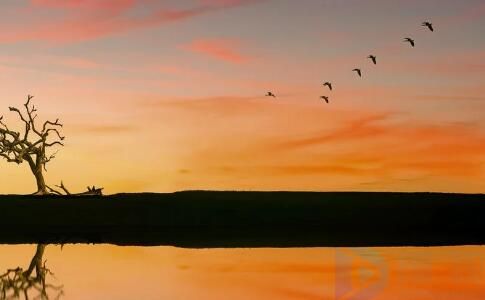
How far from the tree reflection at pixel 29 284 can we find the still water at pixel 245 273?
3 centimetres

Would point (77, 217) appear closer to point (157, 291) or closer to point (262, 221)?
point (262, 221)

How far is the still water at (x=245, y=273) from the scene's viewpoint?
70.1 feet

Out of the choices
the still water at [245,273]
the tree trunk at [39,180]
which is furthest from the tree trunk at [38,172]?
the still water at [245,273]

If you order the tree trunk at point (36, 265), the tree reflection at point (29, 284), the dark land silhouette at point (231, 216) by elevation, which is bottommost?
the tree reflection at point (29, 284)

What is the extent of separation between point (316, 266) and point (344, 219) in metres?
31.4

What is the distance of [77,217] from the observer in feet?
181

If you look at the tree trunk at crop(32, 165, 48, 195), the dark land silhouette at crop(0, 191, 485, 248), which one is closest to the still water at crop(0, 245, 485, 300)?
the dark land silhouette at crop(0, 191, 485, 248)

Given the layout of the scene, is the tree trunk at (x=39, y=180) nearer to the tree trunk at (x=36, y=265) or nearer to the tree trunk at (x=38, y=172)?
the tree trunk at (x=38, y=172)

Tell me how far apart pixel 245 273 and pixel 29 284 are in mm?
5941

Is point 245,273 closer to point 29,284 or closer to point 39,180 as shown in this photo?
point 29,284

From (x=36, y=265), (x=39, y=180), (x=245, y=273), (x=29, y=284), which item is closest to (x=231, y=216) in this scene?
(x=39, y=180)

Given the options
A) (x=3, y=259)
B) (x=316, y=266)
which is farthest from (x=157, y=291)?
(x=3, y=259)

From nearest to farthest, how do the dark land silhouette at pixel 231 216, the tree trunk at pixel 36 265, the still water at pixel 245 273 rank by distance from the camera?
1. the still water at pixel 245 273
2. the tree trunk at pixel 36 265
3. the dark land silhouette at pixel 231 216

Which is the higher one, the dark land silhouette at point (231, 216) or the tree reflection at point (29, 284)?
the dark land silhouette at point (231, 216)
